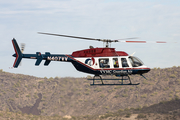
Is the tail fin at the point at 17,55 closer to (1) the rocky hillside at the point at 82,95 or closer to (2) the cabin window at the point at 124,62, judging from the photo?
(2) the cabin window at the point at 124,62

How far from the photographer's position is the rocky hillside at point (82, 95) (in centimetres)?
8319

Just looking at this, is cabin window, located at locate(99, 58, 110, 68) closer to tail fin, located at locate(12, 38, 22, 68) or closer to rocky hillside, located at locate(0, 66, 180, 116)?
tail fin, located at locate(12, 38, 22, 68)

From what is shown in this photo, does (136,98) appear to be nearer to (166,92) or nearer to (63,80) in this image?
(166,92)

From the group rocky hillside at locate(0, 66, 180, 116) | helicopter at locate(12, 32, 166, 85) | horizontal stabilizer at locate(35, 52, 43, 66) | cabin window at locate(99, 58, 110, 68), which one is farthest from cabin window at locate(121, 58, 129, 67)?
rocky hillside at locate(0, 66, 180, 116)

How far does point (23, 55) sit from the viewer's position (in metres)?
32.8

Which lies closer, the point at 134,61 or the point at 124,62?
Result: the point at 124,62

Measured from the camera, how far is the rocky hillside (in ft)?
273

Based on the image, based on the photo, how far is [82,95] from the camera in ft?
313

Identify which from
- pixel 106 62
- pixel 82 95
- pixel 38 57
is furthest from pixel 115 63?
pixel 82 95

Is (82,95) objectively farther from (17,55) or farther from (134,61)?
(134,61)

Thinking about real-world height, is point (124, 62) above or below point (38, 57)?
below

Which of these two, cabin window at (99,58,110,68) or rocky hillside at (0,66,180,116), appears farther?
rocky hillside at (0,66,180,116)

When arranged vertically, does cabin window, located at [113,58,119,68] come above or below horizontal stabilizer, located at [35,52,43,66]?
below


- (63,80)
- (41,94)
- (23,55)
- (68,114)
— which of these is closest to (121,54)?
(23,55)
